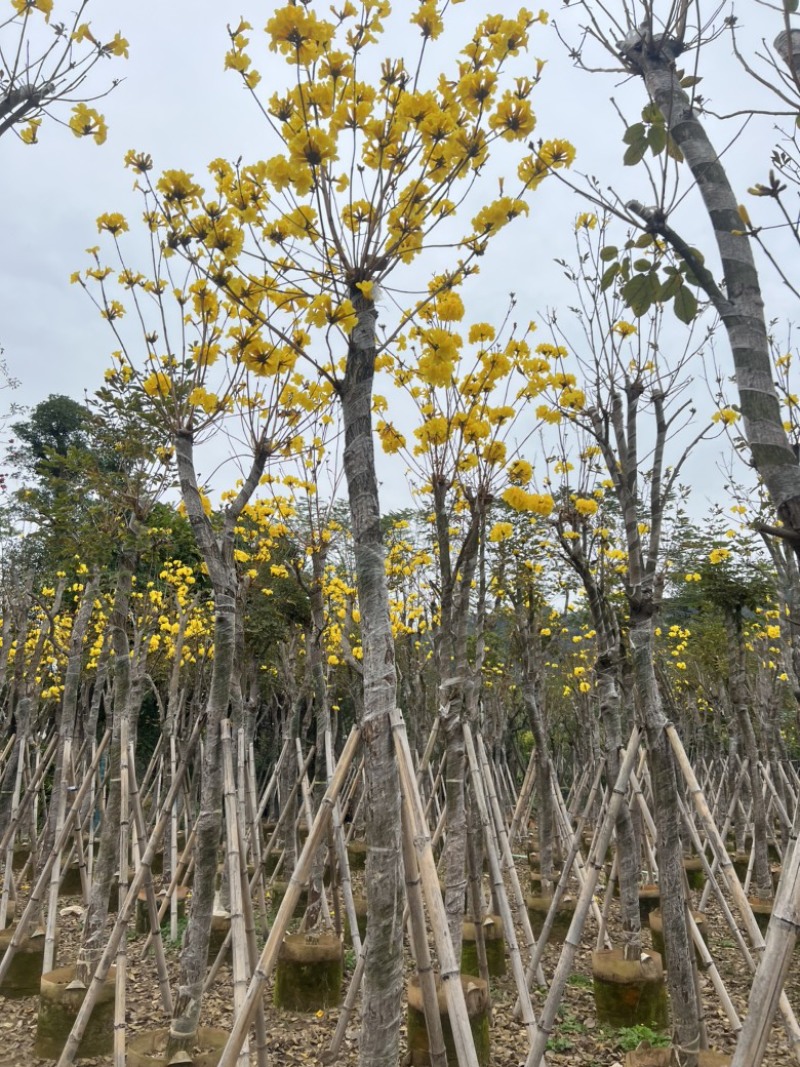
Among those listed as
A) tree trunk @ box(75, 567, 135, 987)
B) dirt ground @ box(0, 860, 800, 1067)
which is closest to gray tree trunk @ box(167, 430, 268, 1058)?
dirt ground @ box(0, 860, 800, 1067)

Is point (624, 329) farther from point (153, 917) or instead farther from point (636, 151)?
point (153, 917)

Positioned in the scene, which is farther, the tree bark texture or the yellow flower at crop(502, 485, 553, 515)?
the yellow flower at crop(502, 485, 553, 515)

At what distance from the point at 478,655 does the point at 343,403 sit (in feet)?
11.8

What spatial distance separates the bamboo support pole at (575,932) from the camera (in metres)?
3.29

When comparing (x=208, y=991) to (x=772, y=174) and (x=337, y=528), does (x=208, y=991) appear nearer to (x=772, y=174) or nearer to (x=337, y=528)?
(x=337, y=528)

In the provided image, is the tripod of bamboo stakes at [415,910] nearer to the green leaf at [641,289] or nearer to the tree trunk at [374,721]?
the tree trunk at [374,721]

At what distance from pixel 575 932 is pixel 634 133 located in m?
3.51

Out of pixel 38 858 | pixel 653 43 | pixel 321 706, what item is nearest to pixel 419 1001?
pixel 321 706

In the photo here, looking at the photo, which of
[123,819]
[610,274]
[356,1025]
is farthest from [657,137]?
[356,1025]

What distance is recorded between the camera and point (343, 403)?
3.08 m

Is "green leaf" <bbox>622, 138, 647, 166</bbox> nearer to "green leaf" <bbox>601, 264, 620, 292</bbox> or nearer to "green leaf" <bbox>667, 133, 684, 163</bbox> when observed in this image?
"green leaf" <bbox>667, 133, 684, 163</bbox>

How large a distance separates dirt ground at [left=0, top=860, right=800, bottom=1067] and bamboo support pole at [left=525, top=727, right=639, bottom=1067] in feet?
5.92

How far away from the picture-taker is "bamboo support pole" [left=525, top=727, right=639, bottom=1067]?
3.29 meters

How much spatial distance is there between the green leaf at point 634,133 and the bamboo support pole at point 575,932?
3009 mm
